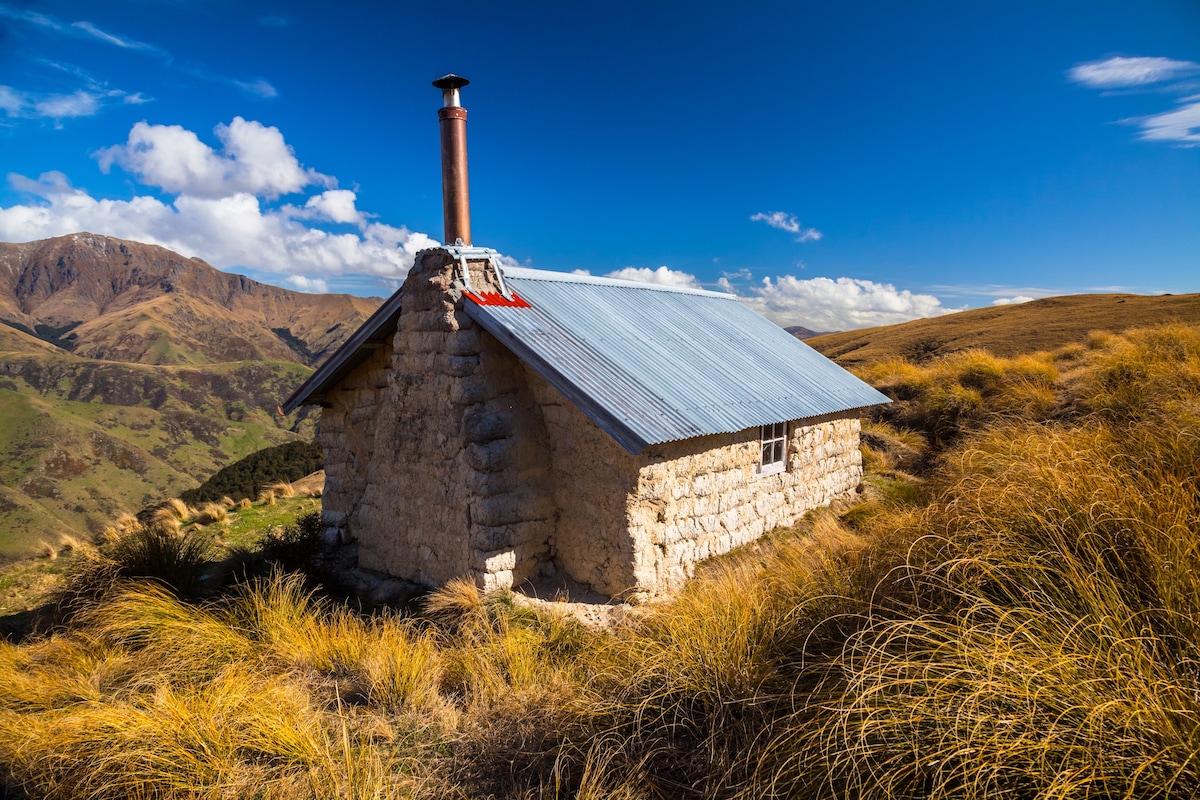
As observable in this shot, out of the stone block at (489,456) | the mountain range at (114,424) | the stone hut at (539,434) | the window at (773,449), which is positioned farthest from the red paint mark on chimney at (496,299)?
the mountain range at (114,424)

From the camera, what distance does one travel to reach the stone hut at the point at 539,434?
23.0 feet

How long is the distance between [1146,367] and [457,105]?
11.6m

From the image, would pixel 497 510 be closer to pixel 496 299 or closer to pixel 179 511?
pixel 496 299

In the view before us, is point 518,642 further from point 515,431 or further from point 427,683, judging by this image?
point 515,431

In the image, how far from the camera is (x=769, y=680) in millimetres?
3609

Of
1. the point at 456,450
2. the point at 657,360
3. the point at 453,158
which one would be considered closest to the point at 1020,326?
the point at 657,360

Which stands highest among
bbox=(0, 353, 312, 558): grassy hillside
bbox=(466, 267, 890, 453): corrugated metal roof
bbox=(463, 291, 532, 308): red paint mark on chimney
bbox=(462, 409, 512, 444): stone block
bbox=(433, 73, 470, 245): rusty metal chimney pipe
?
bbox=(433, 73, 470, 245): rusty metal chimney pipe

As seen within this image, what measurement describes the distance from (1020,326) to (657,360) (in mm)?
30473

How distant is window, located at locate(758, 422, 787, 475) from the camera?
892cm

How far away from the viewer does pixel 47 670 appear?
5469 millimetres

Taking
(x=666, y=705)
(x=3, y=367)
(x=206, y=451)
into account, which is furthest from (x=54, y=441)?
(x=666, y=705)

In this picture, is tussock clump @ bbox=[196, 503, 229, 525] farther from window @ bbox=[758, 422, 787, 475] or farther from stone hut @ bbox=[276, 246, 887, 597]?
window @ bbox=[758, 422, 787, 475]

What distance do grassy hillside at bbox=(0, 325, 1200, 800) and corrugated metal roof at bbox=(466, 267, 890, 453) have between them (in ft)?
7.07

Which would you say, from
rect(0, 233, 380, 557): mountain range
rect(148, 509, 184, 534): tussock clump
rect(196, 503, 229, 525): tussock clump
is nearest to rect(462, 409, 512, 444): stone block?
rect(196, 503, 229, 525): tussock clump
